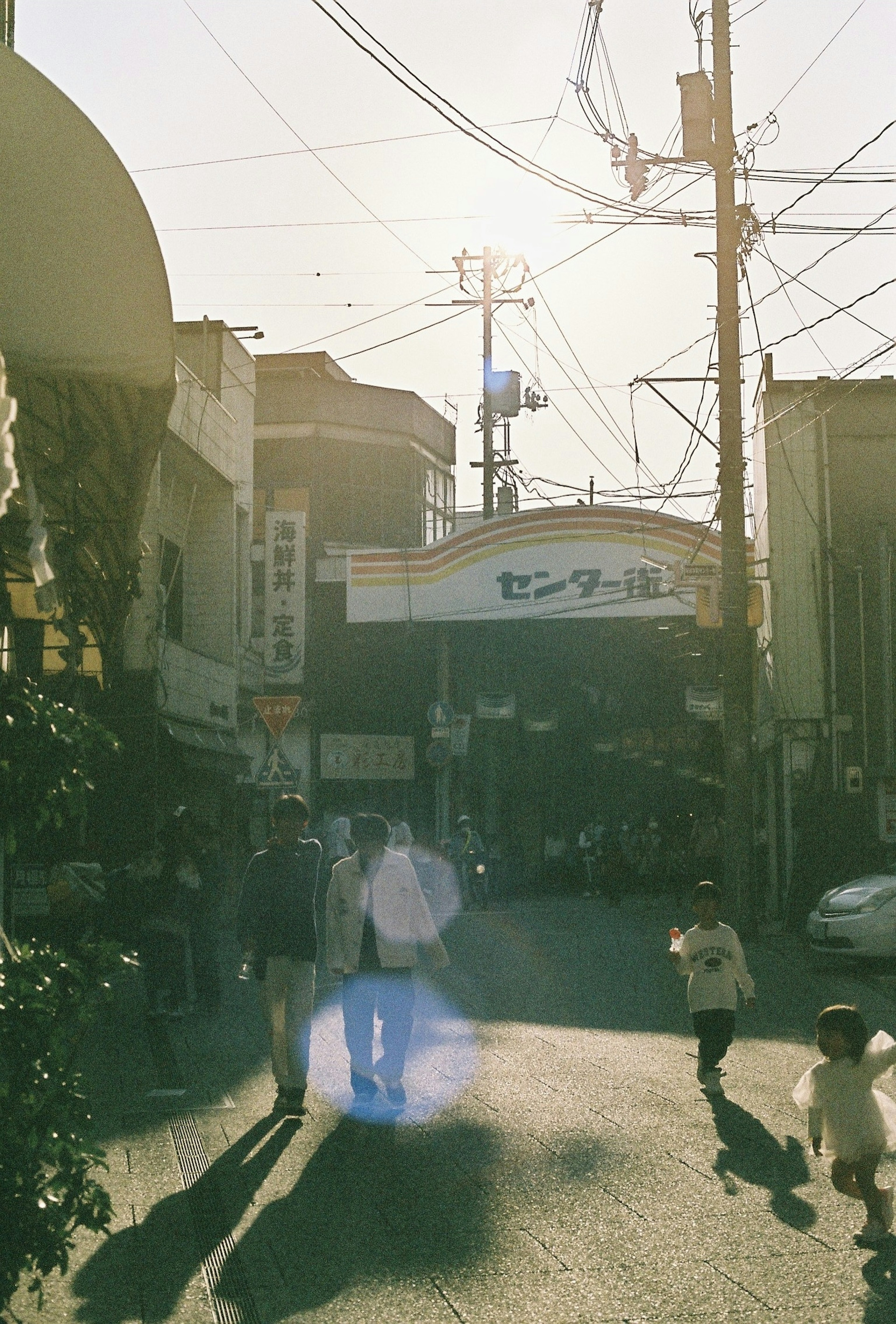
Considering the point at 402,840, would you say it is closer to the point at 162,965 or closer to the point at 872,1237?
the point at 162,965

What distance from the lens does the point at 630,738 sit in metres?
40.8

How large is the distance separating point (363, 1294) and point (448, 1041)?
20.5 feet

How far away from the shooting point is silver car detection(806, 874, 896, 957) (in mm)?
16906

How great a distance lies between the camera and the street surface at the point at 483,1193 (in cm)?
524

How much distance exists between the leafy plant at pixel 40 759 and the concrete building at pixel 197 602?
16436 millimetres

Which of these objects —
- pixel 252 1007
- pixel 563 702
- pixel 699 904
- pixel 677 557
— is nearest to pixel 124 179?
pixel 699 904

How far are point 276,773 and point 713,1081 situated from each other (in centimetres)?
1198

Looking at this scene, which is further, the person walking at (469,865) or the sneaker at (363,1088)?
the person walking at (469,865)

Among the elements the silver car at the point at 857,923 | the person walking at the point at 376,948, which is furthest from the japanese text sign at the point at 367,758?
the person walking at the point at 376,948

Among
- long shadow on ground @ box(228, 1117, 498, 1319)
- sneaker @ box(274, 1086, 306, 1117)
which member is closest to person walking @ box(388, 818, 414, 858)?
sneaker @ box(274, 1086, 306, 1117)

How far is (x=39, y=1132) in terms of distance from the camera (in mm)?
4129

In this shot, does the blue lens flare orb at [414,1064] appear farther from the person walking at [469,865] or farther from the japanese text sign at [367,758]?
the japanese text sign at [367,758]

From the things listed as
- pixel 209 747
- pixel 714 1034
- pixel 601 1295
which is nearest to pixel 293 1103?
pixel 714 1034

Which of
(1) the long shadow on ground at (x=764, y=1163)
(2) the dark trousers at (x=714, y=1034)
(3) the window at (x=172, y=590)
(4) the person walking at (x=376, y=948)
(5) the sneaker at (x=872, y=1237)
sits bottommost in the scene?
(1) the long shadow on ground at (x=764, y=1163)
